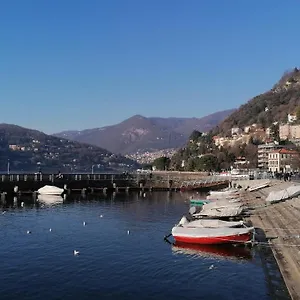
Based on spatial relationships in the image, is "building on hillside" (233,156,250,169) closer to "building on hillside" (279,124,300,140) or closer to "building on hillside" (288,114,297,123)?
"building on hillside" (279,124,300,140)


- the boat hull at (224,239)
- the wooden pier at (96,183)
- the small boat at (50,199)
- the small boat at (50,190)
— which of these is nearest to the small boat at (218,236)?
the boat hull at (224,239)

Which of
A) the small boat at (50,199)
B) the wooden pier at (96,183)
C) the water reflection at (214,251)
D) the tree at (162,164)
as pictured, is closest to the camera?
the water reflection at (214,251)

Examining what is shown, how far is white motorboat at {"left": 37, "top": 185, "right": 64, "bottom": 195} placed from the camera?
80.8m

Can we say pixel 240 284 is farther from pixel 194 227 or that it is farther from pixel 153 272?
pixel 194 227

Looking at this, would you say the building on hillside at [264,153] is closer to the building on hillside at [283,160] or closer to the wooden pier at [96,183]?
the building on hillside at [283,160]

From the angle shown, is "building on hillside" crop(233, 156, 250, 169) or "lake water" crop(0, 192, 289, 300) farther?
"building on hillside" crop(233, 156, 250, 169)

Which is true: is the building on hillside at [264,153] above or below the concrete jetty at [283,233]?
above

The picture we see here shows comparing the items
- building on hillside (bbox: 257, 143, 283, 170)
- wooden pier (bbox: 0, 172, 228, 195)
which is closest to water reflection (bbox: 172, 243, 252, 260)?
wooden pier (bbox: 0, 172, 228, 195)

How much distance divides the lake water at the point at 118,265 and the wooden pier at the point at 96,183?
36.6 metres

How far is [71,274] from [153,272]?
504 centimetres

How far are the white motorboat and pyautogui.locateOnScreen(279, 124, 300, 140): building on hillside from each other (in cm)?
11770

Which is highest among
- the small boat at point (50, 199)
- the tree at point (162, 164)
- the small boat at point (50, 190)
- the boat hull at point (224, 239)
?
the tree at point (162, 164)

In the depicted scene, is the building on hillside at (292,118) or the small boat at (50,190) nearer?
the small boat at (50,190)

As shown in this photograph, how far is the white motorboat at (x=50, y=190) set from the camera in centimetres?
8079
